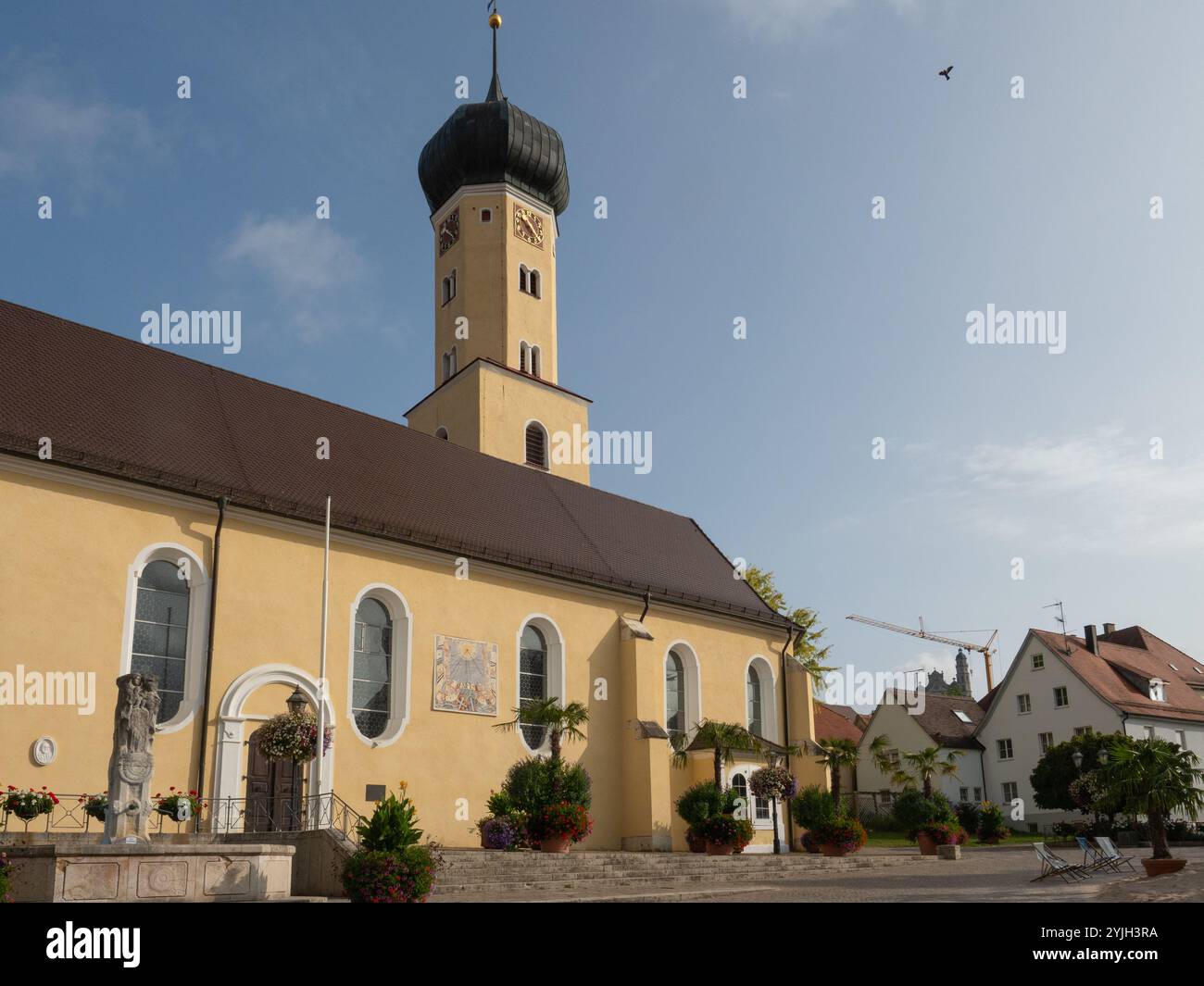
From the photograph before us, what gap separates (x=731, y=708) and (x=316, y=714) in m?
14.3

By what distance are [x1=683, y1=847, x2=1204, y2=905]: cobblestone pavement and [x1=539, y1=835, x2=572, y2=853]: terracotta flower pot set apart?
4.59 metres

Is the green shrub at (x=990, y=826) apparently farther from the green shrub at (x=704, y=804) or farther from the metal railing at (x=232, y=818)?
the metal railing at (x=232, y=818)

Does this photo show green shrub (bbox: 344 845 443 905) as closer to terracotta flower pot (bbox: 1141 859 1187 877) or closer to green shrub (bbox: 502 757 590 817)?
green shrub (bbox: 502 757 590 817)

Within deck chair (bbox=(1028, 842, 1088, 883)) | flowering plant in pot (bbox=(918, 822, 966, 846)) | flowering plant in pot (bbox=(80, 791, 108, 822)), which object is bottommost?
flowering plant in pot (bbox=(918, 822, 966, 846))

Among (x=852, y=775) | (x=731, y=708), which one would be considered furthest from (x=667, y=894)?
(x=852, y=775)

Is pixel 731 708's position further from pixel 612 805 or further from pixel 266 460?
pixel 266 460

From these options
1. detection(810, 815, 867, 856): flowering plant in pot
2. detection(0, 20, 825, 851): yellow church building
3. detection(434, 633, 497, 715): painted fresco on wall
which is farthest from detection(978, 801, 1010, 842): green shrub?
detection(434, 633, 497, 715): painted fresco on wall

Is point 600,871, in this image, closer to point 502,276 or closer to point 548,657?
point 548,657

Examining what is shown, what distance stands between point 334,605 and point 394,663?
74.2 inches

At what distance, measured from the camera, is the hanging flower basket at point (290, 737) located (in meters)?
19.5

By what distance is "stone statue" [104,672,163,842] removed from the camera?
13875mm

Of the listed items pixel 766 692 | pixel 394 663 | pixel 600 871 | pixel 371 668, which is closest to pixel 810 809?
pixel 766 692

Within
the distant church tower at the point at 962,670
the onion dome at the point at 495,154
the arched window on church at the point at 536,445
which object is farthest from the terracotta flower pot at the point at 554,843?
the distant church tower at the point at 962,670

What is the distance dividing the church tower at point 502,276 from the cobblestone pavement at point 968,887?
19.5 metres
